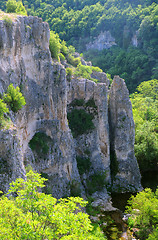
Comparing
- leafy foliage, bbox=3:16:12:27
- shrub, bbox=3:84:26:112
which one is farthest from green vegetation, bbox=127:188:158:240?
leafy foliage, bbox=3:16:12:27

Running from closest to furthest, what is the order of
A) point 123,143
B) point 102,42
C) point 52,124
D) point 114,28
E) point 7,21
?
1. point 7,21
2. point 52,124
3. point 123,143
4. point 114,28
5. point 102,42

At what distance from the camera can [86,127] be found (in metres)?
34.1

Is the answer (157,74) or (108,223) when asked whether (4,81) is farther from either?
(157,74)

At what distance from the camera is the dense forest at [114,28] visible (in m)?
Result: 71.8

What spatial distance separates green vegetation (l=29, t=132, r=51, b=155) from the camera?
85.8 ft

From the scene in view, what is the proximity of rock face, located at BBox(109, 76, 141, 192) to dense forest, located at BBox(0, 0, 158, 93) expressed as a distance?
3296cm

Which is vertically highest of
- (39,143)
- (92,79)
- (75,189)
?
(92,79)

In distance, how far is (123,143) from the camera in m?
35.7

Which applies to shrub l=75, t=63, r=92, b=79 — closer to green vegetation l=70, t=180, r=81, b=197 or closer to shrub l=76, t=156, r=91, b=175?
shrub l=76, t=156, r=91, b=175

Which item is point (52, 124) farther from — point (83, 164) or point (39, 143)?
point (83, 164)

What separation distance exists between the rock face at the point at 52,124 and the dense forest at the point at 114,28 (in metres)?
35.5

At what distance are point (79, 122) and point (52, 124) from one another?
619 centimetres

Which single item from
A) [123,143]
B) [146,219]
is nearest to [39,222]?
[146,219]

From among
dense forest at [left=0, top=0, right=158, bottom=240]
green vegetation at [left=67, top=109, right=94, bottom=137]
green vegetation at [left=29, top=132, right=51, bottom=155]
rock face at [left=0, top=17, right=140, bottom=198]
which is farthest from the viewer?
green vegetation at [left=67, top=109, right=94, bottom=137]
